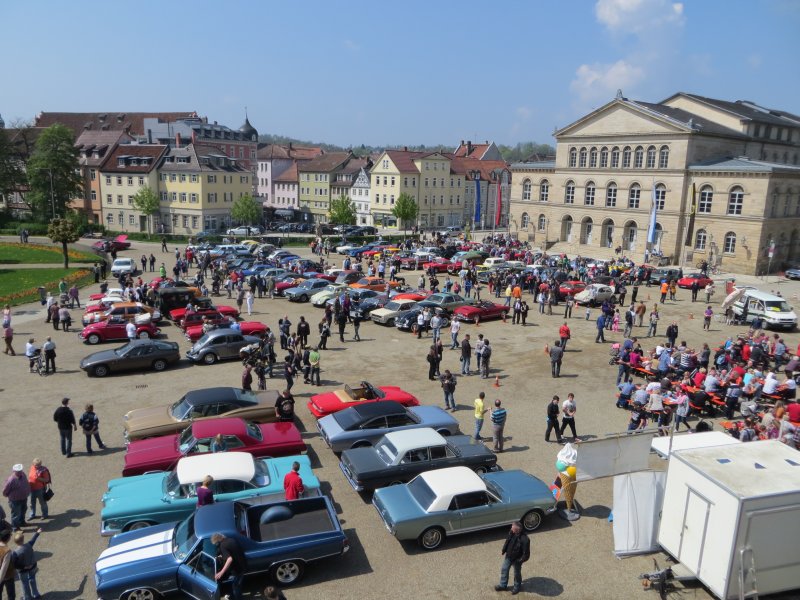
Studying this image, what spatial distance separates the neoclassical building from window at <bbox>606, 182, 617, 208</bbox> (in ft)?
0.32

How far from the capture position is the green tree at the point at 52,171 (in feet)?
226

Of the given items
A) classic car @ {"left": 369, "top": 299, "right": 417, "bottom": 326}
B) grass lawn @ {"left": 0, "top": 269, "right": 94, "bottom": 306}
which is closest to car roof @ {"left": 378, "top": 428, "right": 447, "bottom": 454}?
classic car @ {"left": 369, "top": 299, "right": 417, "bottom": 326}

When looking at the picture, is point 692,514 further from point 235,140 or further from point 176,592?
point 235,140

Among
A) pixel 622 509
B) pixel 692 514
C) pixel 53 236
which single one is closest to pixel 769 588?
pixel 692 514

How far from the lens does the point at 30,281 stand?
38781 millimetres

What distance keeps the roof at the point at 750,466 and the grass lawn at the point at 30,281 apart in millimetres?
33977

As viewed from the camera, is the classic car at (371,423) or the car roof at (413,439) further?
the classic car at (371,423)

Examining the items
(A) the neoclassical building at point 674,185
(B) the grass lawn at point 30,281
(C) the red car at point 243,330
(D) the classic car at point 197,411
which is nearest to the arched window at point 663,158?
(A) the neoclassical building at point 674,185

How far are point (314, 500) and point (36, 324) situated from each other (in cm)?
2362

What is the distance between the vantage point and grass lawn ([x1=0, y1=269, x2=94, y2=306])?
33.7 m

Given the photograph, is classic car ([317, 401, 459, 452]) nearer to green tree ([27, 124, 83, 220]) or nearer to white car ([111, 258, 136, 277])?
white car ([111, 258, 136, 277])

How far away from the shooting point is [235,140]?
3814 inches

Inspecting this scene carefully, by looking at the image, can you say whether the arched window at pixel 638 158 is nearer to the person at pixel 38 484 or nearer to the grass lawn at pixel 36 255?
the grass lawn at pixel 36 255

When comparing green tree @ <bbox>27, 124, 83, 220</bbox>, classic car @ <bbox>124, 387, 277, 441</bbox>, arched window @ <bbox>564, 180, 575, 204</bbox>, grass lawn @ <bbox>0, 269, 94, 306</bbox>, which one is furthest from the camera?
green tree @ <bbox>27, 124, 83, 220</bbox>
